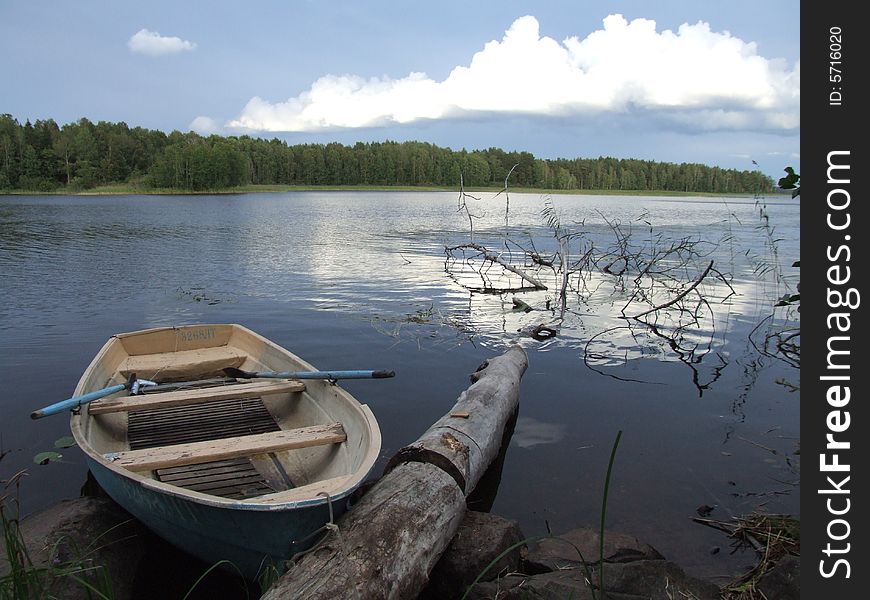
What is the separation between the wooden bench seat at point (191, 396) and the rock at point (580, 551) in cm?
314

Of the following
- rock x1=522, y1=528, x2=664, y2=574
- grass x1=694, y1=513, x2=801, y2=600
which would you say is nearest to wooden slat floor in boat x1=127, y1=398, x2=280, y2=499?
rock x1=522, y1=528, x2=664, y2=574

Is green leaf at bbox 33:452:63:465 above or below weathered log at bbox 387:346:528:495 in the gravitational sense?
below

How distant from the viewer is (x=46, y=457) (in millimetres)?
6309

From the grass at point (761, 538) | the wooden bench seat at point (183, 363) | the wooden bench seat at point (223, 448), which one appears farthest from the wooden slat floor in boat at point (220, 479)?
the grass at point (761, 538)

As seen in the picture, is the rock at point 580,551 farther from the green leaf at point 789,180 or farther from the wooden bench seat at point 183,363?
the wooden bench seat at point 183,363

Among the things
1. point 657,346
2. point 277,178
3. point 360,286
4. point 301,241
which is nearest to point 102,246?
point 301,241

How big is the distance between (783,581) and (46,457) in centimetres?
641

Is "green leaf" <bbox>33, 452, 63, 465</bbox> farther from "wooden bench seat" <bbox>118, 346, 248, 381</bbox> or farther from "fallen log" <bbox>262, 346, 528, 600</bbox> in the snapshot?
"fallen log" <bbox>262, 346, 528, 600</bbox>

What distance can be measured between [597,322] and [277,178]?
128m

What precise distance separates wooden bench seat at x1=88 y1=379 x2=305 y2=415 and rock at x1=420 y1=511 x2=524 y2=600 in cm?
281

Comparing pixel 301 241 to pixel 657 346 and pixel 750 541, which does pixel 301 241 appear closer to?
pixel 657 346

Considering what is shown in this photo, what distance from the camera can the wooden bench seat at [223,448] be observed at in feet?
15.1

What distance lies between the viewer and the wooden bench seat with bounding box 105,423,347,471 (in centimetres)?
461

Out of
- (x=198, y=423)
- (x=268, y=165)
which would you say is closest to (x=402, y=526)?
(x=198, y=423)
